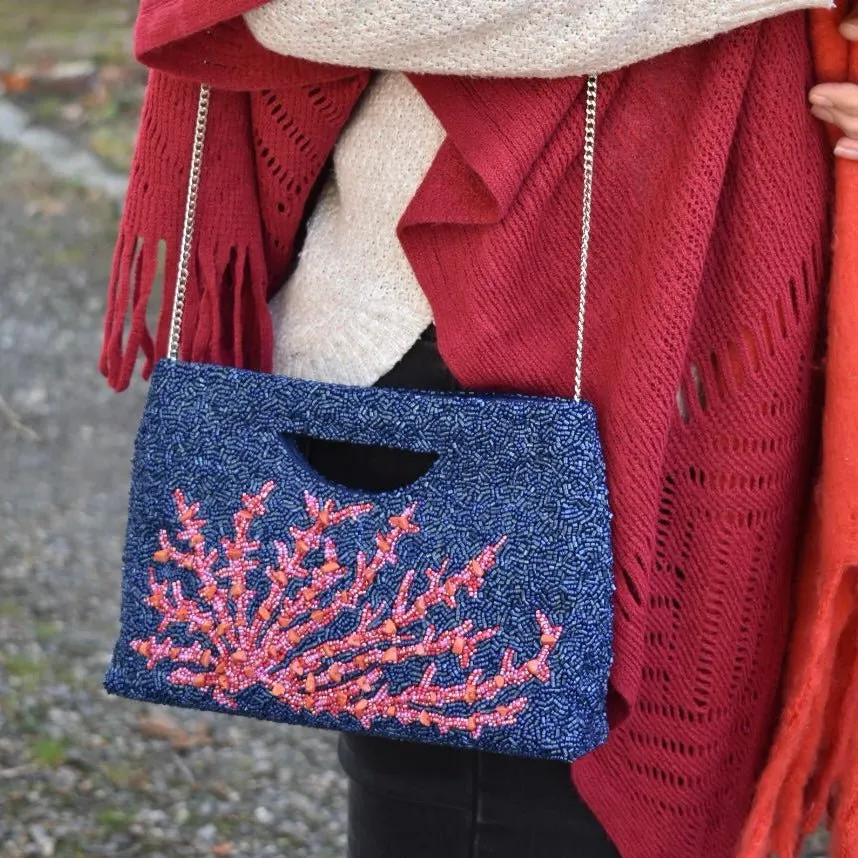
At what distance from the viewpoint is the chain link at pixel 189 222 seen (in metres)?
1.13

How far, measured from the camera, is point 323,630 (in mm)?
1054

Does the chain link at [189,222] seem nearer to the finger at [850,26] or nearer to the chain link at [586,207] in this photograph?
the chain link at [586,207]

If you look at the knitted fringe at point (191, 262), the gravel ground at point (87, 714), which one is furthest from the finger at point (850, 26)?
the gravel ground at point (87, 714)

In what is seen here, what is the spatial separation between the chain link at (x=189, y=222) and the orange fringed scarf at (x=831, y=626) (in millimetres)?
498

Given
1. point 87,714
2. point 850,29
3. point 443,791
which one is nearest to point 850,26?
point 850,29

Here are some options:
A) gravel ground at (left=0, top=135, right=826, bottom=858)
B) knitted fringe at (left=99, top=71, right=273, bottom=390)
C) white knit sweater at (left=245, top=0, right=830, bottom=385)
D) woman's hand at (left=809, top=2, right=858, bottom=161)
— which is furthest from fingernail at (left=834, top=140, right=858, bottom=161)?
gravel ground at (left=0, top=135, right=826, bottom=858)

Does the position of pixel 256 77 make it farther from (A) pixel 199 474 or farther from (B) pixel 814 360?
(B) pixel 814 360

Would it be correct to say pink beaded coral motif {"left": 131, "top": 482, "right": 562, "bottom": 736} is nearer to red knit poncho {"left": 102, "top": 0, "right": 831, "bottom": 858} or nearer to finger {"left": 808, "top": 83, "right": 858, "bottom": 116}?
red knit poncho {"left": 102, "top": 0, "right": 831, "bottom": 858}

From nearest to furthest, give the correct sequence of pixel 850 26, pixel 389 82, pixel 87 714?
1. pixel 850 26
2. pixel 389 82
3. pixel 87 714

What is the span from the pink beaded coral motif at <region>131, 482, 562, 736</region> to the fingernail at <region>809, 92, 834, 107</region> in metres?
0.40

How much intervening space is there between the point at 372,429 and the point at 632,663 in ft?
0.90

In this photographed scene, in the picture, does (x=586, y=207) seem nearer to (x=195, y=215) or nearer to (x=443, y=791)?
(x=195, y=215)

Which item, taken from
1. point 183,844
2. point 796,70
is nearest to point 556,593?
point 796,70

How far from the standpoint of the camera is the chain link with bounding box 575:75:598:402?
0.99 metres
